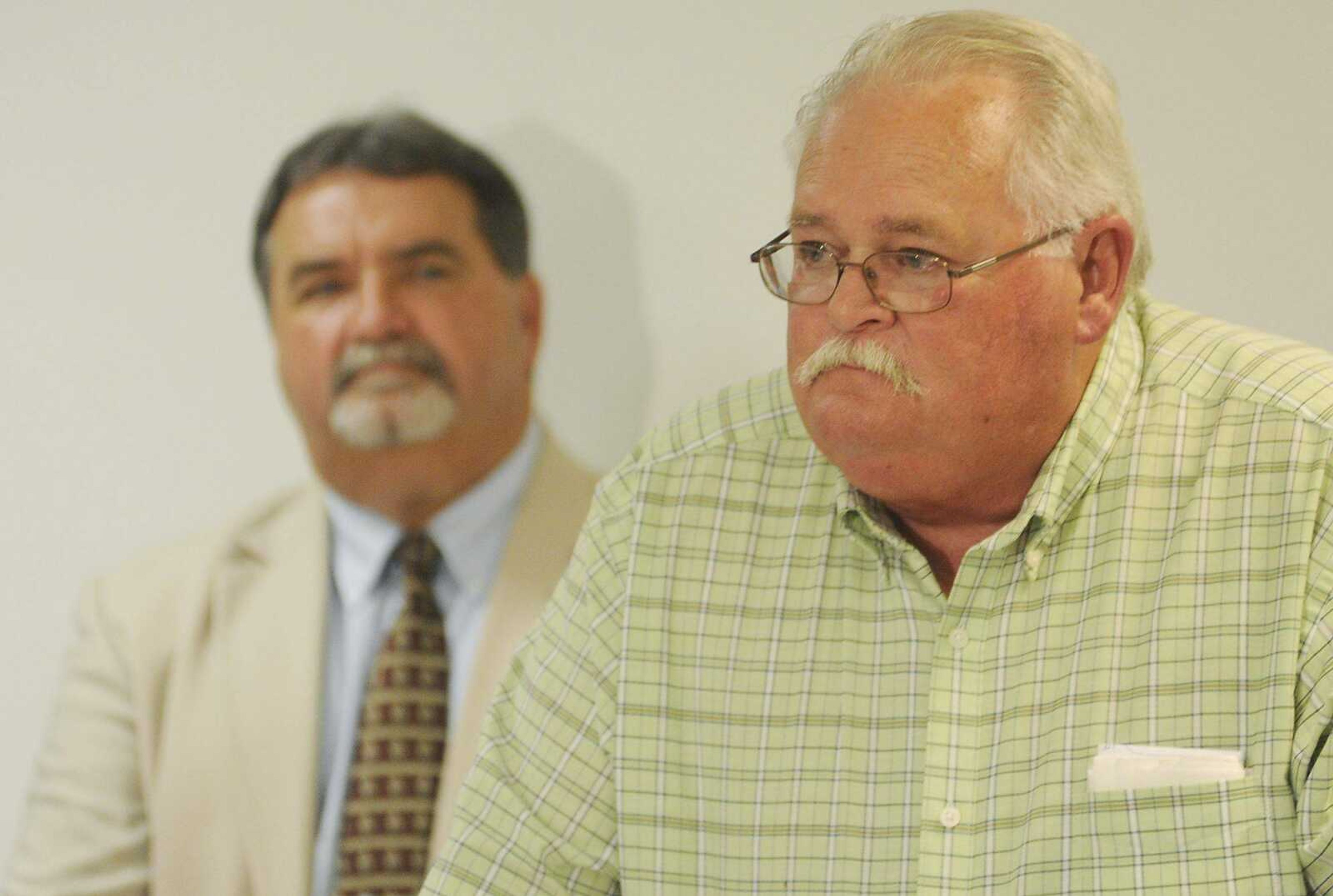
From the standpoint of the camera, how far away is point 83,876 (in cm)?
214

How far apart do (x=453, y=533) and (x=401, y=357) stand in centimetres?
23

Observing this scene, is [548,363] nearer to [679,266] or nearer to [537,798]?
[679,266]

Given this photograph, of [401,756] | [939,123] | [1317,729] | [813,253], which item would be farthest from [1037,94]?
[401,756]

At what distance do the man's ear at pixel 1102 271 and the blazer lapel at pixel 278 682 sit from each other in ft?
3.51

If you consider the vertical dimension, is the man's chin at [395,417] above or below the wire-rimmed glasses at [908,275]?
below

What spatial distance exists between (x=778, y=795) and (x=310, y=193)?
1071mm

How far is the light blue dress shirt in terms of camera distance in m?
2.12

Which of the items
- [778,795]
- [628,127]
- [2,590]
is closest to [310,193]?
[628,127]

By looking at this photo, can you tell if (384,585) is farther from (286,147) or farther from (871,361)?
(871,361)

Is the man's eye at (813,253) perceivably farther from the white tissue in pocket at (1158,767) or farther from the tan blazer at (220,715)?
the tan blazer at (220,715)

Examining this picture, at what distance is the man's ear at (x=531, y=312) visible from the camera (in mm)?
2213

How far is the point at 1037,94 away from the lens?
4.78 ft

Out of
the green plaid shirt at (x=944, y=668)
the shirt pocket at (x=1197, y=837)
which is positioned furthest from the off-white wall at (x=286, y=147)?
the shirt pocket at (x=1197, y=837)

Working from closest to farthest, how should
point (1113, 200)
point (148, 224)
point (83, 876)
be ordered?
1. point (1113, 200)
2. point (83, 876)
3. point (148, 224)
